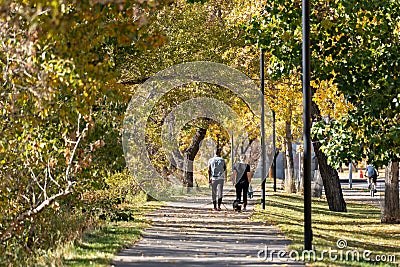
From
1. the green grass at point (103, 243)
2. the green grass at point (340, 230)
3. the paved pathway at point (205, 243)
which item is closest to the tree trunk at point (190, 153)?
the green grass at point (340, 230)

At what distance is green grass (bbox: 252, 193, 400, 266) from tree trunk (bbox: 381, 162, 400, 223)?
35 centimetres

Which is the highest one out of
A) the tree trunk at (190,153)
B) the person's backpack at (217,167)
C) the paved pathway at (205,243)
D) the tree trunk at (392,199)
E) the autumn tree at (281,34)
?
the autumn tree at (281,34)

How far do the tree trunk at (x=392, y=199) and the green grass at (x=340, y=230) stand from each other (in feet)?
1.14

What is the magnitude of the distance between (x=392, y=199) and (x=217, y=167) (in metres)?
5.31

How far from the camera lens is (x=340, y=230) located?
20.3 metres

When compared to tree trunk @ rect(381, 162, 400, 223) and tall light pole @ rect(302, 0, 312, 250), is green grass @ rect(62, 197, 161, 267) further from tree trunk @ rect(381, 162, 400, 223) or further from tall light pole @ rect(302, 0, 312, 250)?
tree trunk @ rect(381, 162, 400, 223)

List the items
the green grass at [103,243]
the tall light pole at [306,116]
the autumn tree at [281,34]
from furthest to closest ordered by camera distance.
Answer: the autumn tree at [281,34] → the tall light pole at [306,116] → the green grass at [103,243]

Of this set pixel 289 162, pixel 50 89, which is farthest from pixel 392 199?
pixel 289 162

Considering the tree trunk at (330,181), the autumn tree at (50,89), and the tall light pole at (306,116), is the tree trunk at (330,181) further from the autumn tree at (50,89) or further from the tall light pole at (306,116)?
the tall light pole at (306,116)

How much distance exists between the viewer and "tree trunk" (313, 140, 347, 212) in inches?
1082

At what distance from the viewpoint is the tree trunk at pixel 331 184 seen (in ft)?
90.2

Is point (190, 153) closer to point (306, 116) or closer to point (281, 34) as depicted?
point (281, 34)

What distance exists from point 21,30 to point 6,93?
1314mm

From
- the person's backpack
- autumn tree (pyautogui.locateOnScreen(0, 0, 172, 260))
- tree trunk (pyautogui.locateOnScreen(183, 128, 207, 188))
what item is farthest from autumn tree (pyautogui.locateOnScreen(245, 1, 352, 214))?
tree trunk (pyautogui.locateOnScreen(183, 128, 207, 188))
